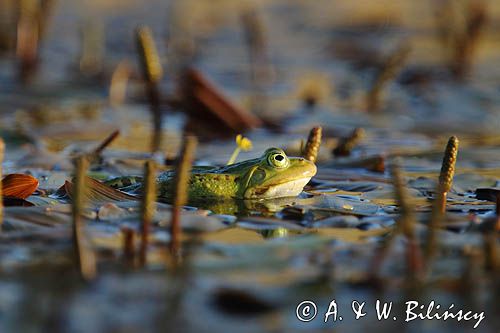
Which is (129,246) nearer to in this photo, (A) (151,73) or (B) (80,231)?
(B) (80,231)

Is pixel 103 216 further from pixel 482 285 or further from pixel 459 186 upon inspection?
pixel 459 186

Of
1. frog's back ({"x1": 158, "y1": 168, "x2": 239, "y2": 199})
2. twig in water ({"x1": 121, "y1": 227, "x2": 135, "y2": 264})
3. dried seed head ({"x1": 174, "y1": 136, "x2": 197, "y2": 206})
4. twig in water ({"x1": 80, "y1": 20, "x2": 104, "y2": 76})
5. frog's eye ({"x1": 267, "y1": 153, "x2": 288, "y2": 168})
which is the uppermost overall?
twig in water ({"x1": 80, "y1": 20, "x2": 104, "y2": 76})

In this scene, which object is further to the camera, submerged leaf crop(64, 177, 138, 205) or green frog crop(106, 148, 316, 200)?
green frog crop(106, 148, 316, 200)

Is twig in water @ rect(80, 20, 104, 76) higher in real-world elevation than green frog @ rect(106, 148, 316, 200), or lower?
higher

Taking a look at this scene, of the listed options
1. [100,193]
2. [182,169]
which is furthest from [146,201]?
[100,193]

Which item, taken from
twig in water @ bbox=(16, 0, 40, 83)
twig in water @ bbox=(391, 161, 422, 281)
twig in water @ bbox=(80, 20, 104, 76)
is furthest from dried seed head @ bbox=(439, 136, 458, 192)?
twig in water @ bbox=(80, 20, 104, 76)

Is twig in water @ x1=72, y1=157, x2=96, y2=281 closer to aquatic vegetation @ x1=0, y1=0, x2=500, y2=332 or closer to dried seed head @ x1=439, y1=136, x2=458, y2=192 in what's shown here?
aquatic vegetation @ x1=0, y1=0, x2=500, y2=332
